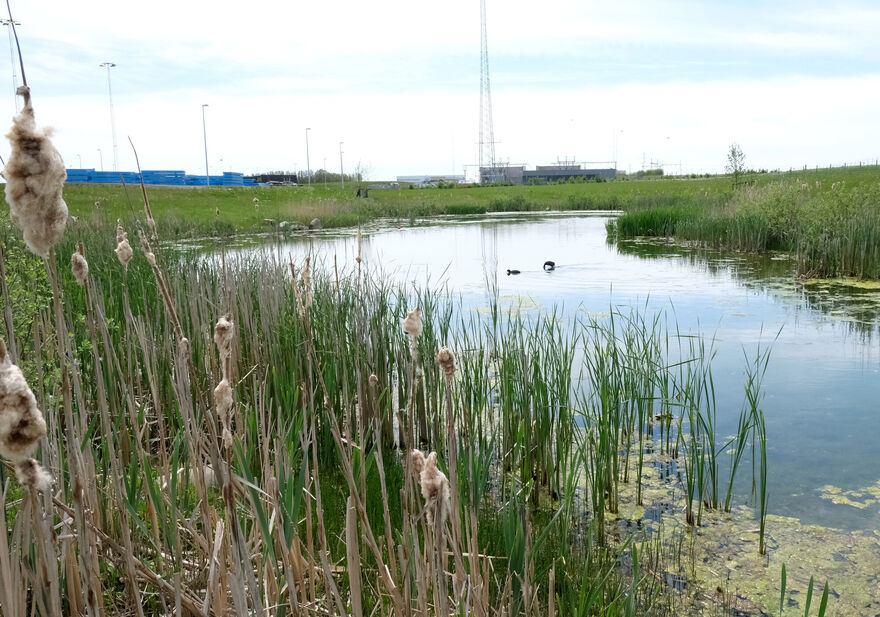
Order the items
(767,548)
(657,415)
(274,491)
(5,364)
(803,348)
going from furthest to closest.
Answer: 1. (803,348)
2. (657,415)
3. (767,548)
4. (274,491)
5. (5,364)

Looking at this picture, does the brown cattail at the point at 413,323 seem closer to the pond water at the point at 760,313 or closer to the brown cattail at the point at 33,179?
the brown cattail at the point at 33,179

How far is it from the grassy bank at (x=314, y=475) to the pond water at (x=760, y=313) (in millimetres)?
502

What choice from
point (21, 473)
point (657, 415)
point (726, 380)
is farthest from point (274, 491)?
point (726, 380)

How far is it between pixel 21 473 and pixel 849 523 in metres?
3.50

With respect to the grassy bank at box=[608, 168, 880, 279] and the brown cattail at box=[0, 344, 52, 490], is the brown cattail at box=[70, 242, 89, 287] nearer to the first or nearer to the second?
the brown cattail at box=[0, 344, 52, 490]

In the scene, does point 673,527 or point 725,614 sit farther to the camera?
point 673,527

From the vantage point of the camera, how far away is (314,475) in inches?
58.3

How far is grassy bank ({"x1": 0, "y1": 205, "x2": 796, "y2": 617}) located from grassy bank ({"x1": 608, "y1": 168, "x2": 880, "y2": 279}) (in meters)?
5.54

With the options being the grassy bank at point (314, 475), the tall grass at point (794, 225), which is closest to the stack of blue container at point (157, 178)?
the tall grass at point (794, 225)

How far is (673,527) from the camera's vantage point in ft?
9.97

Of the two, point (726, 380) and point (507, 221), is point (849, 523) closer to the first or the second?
point (726, 380)

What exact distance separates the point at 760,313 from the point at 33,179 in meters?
7.40

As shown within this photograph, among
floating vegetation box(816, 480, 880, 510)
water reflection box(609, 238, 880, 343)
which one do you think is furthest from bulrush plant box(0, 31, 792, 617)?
water reflection box(609, 238, 880, 343)

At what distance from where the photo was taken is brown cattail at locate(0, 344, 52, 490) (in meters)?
0.62
